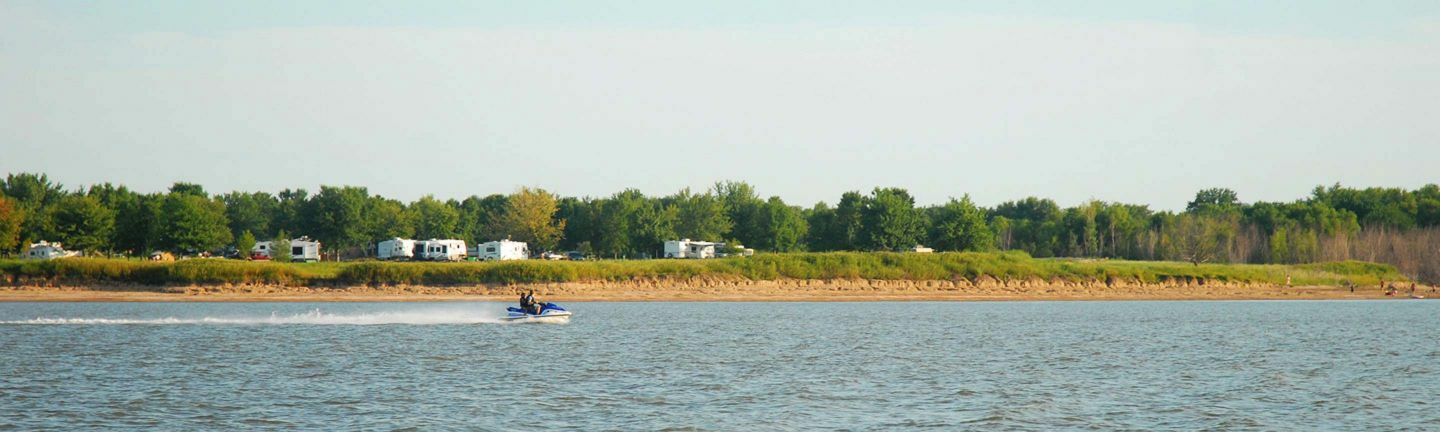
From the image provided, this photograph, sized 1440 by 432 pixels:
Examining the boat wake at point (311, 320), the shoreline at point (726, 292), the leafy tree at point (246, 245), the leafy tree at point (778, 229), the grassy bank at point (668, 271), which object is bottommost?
the boat wake at point (311, 320)

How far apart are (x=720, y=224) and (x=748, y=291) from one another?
4598 cm

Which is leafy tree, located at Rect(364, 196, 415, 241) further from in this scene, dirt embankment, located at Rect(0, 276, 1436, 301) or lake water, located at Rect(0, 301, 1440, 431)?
lake water, located at Rect(0, 301, 1440, 431)

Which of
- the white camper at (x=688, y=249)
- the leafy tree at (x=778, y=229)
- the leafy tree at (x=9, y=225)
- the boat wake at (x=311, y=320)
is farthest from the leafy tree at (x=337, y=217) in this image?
the boat wake at (x=311, y=320)

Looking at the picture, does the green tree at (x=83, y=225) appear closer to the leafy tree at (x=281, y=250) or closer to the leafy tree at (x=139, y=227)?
the leafy tree at (x=139, y=227)

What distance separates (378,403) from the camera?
32.5m

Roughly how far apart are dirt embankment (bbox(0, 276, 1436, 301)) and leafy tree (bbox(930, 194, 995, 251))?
2231 cm

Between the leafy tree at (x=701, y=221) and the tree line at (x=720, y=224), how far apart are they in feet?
0.47

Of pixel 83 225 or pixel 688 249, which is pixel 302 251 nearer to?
pixel 83 225

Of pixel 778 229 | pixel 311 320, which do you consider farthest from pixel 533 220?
pixel 311 320

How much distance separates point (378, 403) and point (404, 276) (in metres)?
53.7

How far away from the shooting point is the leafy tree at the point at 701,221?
446ft

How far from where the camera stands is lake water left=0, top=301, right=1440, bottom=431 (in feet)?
99.5

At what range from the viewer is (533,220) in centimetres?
13688

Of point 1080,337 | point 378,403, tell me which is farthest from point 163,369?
point 1080,337
